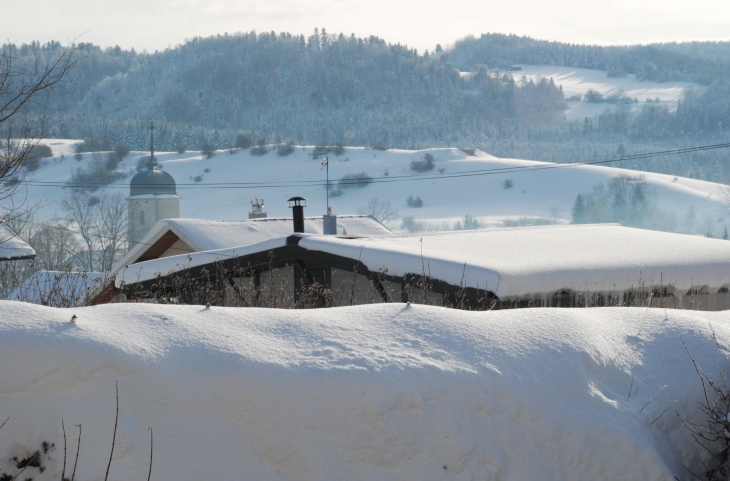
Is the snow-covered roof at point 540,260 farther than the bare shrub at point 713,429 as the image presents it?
Yes

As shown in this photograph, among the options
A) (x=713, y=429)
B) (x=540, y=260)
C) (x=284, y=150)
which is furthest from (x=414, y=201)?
(x=713, y=429)

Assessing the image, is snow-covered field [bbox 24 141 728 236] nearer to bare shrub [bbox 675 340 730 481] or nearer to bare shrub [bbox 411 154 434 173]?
bare shrub [bbox 411 154 434 173]

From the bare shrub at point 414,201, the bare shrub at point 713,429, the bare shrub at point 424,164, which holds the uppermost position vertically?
the bare shrub at point 713,429

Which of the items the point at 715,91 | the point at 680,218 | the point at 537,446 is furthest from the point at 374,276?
the point at 715,91

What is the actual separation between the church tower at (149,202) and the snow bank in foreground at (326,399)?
2187 inches

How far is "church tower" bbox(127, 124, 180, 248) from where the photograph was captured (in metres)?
58.7

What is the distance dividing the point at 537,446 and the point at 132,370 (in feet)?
6.94

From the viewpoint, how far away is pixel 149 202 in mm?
58938

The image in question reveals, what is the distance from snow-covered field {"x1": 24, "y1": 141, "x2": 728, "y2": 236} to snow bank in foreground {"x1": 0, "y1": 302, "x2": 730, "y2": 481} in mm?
75183

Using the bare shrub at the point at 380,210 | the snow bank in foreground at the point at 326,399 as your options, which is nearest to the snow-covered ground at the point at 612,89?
the bare shrub at the point at 380,210

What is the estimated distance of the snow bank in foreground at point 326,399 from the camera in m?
3.71

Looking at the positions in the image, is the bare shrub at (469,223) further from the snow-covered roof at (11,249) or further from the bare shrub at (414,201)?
the snow-covered roof at (11,249)

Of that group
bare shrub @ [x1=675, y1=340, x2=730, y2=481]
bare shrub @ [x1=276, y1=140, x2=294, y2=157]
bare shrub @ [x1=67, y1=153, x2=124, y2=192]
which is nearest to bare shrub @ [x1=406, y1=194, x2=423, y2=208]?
bare shrub @ [x1=276, y1=140, x2=294, y2=157]


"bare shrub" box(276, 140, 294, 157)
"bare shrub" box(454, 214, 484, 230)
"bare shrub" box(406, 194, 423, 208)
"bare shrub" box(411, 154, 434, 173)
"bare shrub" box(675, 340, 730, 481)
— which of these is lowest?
"bare shrub" box(454, 214, 484, 230)
